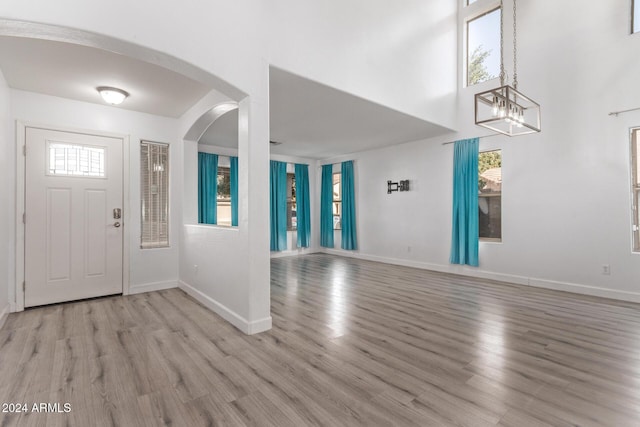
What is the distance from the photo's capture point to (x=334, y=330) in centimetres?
291

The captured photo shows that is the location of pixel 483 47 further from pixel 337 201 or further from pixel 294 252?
pixel 294 252

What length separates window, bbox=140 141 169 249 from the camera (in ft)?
14.6

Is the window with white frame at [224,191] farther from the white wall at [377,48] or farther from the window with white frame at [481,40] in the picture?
the window with white frame at [481,40]

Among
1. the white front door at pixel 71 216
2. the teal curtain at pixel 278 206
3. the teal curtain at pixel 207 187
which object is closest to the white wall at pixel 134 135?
the white front door at pixel 71 216

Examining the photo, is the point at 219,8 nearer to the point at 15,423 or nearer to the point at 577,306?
the point at 15,423

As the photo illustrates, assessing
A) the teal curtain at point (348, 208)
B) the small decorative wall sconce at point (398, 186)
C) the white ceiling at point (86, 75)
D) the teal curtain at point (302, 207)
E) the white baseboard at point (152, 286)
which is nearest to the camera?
the white ceiling at point (86, 75)

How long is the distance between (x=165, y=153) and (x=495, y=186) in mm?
5284

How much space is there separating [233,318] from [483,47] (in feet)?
19.1

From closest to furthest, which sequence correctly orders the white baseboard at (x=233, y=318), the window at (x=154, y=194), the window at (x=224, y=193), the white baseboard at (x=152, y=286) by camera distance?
the white baseboard at (x=233, y=318)
the white baseboard at (x=152, y=286)
the window at (x=154, y=194)
the window at (x=224, y=193)

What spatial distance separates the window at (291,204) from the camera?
26.7 ft

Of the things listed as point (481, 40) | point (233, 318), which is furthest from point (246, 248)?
point (481, 40)

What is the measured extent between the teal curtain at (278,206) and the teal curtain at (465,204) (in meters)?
3.87

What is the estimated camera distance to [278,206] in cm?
759

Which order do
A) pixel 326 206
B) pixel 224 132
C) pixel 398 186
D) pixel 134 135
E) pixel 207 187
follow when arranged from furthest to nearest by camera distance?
pixel 326 206
pixel 398 186
pixel 207 187
pixel 224 132
pixel 134 135
